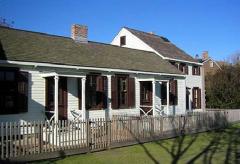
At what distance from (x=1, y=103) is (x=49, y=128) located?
4.55 metres

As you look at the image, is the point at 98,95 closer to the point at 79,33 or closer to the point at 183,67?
the point at 79,33

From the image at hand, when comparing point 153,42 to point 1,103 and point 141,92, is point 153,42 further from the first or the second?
point 1,103

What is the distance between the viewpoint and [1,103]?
1608 centimetres

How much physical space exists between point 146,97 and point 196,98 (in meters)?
10.8

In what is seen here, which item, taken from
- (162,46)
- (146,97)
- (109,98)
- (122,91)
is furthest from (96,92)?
(162,46)

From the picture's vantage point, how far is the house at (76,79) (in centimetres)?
1675

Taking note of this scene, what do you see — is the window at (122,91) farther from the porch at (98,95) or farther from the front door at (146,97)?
the front door at (146,97)

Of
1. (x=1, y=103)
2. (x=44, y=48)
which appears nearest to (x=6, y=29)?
(x=44, y=48)

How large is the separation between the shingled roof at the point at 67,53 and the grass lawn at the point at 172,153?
6470mm

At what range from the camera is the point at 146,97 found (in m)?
25.8

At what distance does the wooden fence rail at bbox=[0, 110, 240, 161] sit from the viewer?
11555 mm

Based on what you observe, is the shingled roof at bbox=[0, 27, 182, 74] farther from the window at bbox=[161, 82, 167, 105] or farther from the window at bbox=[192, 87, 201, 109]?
the window at bbox=[192, 87, 201, 109]

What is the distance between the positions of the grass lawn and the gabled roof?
1619cm

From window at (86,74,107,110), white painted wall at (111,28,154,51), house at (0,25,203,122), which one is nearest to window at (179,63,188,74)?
house at (0,25,203,122)
